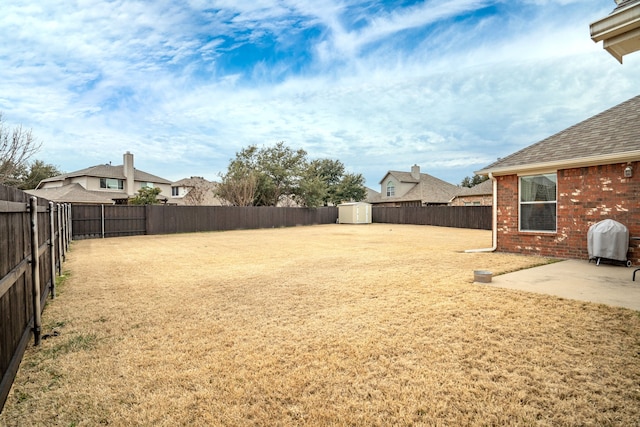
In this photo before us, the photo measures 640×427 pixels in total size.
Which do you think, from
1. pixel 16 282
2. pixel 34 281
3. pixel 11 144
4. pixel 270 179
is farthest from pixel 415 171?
pixel 16 282

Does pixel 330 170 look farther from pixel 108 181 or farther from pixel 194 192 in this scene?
pixel 108 181

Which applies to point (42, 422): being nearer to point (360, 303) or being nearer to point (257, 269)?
point (360, 303)

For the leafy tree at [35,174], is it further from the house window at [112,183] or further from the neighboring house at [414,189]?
the neighboring house at [414,189]

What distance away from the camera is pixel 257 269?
24.2 feet

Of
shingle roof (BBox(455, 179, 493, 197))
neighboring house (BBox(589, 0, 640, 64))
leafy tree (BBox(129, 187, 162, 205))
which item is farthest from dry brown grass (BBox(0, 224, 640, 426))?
shingle roof (BBox(455, 179, 493, 197))

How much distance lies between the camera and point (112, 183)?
96.4 feet

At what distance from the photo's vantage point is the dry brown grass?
210cm

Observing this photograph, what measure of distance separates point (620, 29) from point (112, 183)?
34.3 metres

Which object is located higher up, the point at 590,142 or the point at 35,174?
the point at 35,174

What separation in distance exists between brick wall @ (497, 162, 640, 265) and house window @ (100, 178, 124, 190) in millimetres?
31541

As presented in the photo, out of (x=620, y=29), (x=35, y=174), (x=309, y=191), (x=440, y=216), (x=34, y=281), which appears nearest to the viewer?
(x=620, y=29)

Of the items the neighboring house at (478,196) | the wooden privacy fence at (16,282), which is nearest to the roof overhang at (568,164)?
the wooden privacy fence at (16,282)

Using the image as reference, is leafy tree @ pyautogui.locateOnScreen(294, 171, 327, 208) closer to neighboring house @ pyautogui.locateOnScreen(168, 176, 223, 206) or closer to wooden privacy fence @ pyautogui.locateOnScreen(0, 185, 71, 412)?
neighboring house @ pyautogui.locateOnScreen(168, 176, 223, 206)

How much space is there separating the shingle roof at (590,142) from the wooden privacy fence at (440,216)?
13.0 meters
